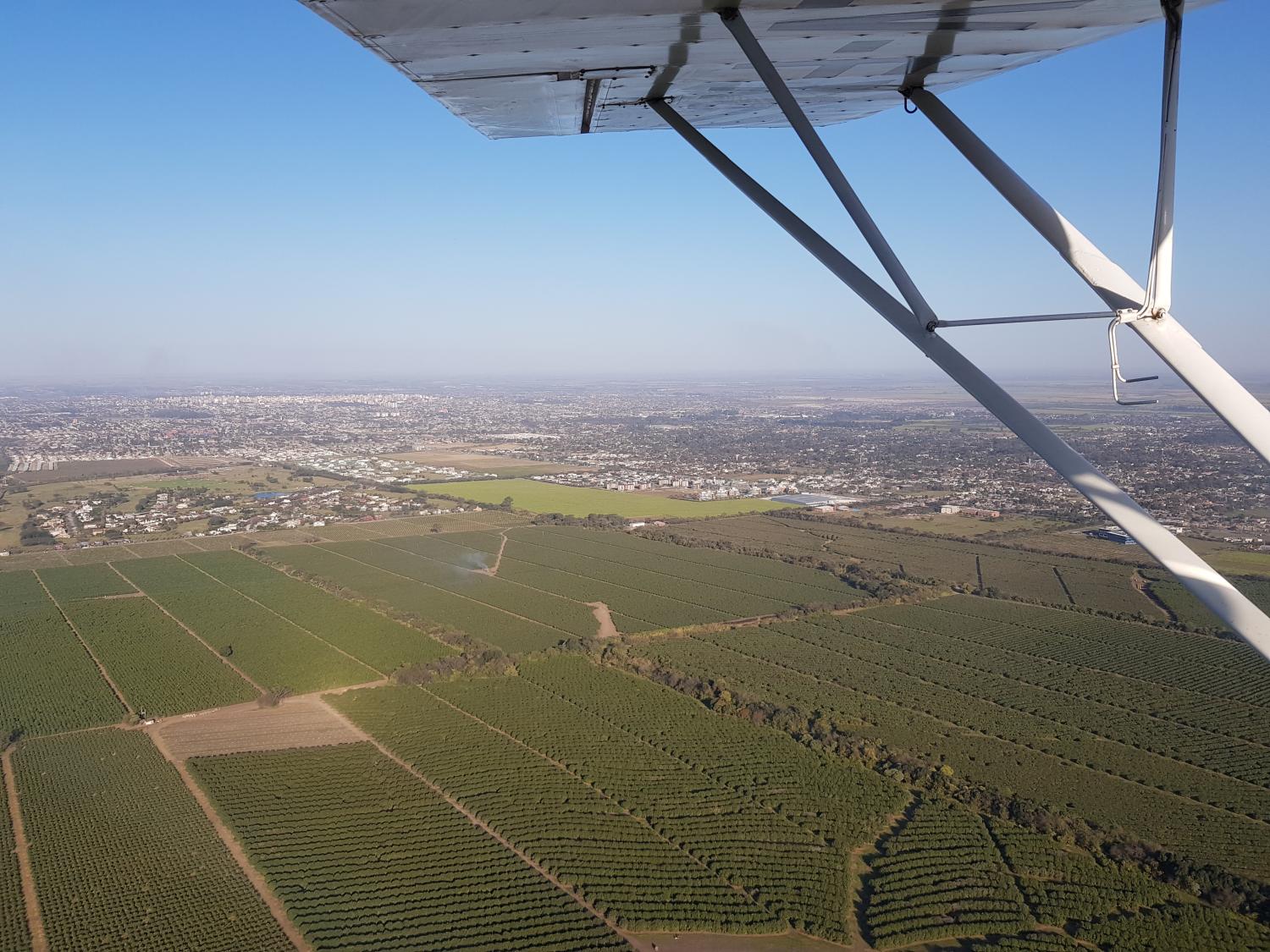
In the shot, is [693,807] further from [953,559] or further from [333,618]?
[953,559]

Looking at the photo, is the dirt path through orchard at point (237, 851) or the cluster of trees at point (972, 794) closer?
the dirt path through orchard at point (237, 851)

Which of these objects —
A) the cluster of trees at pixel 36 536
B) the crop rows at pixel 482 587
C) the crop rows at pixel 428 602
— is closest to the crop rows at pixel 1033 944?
the crop rows at pixel 428 602

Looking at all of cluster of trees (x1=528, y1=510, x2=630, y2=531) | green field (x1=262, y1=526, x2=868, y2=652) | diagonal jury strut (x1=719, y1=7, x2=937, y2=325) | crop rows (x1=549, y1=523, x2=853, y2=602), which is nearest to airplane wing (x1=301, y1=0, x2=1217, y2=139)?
diagonal jury strut (x1=719, y1=7, x2=937, y2=325)

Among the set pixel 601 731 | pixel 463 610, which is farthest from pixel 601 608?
pixel 601 731

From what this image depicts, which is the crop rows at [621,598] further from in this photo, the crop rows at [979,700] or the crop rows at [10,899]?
the crop rows at [10,899]

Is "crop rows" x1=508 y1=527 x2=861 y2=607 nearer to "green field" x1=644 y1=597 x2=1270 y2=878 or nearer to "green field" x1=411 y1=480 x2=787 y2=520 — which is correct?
"green field" x1=644 y1=597 x2=1270 y2=878
